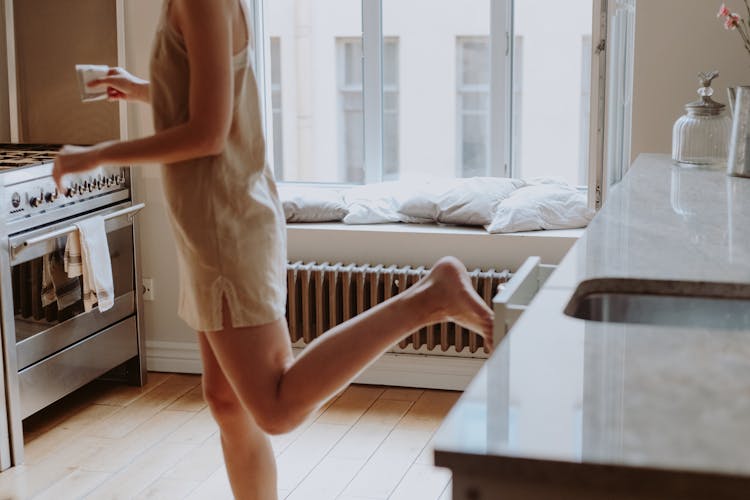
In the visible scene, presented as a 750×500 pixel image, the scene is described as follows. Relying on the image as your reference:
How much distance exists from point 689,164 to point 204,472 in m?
1.70

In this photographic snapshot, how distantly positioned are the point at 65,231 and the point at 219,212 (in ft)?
4.92

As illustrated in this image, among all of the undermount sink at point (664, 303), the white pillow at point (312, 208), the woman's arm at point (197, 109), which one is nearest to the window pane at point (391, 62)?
the white pillow at point (312, 208)

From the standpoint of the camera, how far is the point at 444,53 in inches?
610

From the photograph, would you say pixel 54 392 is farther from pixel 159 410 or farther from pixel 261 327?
pixel 261 327

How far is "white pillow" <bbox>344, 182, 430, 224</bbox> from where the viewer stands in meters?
4.06

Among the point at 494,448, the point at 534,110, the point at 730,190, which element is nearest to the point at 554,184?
the point at 730,190

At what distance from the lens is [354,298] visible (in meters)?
4.02

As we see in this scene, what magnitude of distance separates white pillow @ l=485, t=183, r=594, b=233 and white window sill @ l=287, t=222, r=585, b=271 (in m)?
0.03

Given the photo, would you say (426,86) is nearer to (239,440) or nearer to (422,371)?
(422,371)

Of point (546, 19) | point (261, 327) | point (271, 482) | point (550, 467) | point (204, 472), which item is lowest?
point (204, 472)

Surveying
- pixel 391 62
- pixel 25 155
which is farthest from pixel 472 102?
pixel 25 155

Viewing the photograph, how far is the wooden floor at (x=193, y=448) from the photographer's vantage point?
3.12m

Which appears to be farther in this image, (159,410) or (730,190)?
(159,410)

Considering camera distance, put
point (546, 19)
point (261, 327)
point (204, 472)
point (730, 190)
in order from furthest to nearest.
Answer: point (546, 19)
point (204, 472)
point (730, 190)
point (261, 327)
